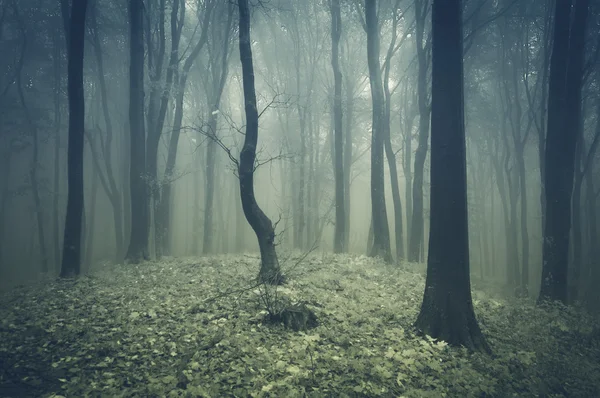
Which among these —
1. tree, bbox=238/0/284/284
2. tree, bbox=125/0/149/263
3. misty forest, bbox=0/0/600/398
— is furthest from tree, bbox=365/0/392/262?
tree, bbox=125/0/149/263

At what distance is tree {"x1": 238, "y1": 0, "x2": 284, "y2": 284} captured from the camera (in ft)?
26.9

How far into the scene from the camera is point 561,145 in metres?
8.95

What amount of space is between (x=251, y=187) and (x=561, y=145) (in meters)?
8.76

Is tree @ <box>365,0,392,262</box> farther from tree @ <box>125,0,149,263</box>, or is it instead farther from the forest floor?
tree @ <box>125,0,149,263</box>

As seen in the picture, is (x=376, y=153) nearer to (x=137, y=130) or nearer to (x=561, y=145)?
(x=561, y=145)

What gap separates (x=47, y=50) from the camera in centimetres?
2059

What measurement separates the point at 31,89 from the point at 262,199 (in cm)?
2892

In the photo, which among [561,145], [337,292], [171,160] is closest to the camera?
[337,292]

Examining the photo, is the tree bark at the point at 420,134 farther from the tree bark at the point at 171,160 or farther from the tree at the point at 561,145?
the tree bark at the point at 171,160

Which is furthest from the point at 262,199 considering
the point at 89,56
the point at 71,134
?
the point at 71,134

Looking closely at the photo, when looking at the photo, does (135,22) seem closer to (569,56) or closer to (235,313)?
(235,313)

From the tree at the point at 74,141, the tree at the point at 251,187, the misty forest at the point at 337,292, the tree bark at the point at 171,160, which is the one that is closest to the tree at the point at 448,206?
the misty forest at the point at 337,292

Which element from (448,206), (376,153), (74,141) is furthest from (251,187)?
(376,153)

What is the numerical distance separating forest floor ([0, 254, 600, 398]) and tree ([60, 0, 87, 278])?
5.71ft
